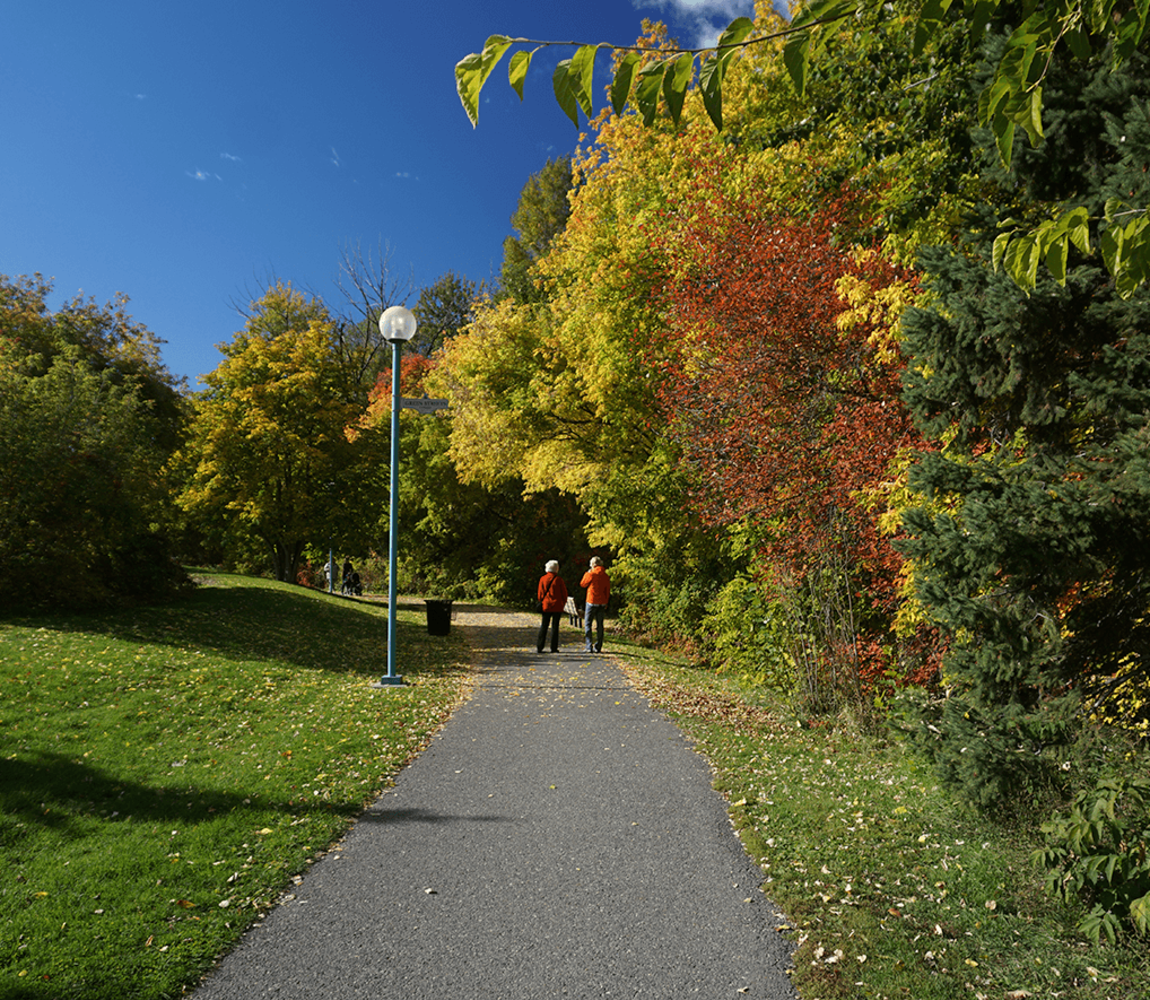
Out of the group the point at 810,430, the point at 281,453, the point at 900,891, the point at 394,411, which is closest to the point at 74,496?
the point at 394,411

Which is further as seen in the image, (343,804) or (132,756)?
(132,756)

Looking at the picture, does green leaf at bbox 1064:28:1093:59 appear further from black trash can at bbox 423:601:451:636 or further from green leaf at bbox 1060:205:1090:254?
black trash can at bbox 423:601:451:636

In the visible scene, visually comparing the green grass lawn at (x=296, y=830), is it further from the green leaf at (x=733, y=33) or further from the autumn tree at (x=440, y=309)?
the autumn tree at (x=440, y=309)

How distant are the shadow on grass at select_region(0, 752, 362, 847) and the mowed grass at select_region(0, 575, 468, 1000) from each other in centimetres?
2

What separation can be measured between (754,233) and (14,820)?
34.5 feet

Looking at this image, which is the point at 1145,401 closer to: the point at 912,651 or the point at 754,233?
the point at 912,651

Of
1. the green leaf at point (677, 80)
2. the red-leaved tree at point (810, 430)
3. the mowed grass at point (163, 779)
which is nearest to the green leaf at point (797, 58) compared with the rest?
the green leaf at point (677, 80)

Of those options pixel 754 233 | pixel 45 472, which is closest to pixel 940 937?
pixel 754 233

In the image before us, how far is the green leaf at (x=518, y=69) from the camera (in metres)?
1.71

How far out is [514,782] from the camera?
19.7 feet

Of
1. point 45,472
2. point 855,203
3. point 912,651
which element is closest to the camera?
point 912,651

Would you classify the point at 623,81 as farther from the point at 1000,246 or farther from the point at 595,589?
the point at 595,589

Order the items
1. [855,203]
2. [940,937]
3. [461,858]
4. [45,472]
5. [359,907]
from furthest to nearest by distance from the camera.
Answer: [45,472] → [855,203] → [461,858] → [359,907] → [940,937]

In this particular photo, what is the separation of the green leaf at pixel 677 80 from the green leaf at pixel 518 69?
13.8 inches
